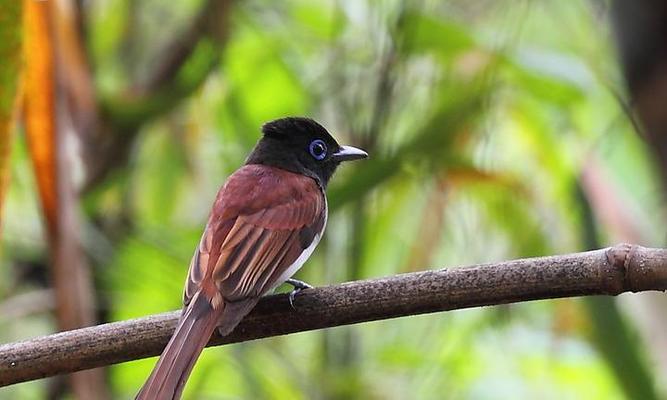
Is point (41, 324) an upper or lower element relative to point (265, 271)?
lower

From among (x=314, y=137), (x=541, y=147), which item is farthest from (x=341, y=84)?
(x=541, y=147)

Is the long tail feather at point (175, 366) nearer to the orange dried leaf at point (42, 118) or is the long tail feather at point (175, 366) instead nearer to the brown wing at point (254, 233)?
the brown wing at point (254, 233)

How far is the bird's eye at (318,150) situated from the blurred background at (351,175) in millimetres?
142

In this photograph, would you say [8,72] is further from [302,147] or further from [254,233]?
[302,147]

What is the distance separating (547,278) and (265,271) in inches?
33.5

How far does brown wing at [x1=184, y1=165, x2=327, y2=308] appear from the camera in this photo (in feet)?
7.14

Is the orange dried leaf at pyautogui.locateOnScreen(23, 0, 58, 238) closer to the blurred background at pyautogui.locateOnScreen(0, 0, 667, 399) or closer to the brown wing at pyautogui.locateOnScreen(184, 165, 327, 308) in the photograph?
the blurred background at pyautogui.locateOnScreen(0, 0, 667, 399)

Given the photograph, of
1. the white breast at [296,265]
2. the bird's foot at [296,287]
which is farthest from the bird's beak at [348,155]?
the bird's foot at [296,287]

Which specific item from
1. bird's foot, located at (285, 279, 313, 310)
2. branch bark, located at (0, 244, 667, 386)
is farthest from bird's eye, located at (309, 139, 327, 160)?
branch bark, located at (0, 244, 667, 386)

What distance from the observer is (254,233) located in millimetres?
2457

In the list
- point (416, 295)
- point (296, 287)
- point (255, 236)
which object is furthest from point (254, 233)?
point (416, 295)

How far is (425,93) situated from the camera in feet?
13.5

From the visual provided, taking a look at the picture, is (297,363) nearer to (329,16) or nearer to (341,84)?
(341,84)

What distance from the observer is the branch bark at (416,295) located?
1583mm
